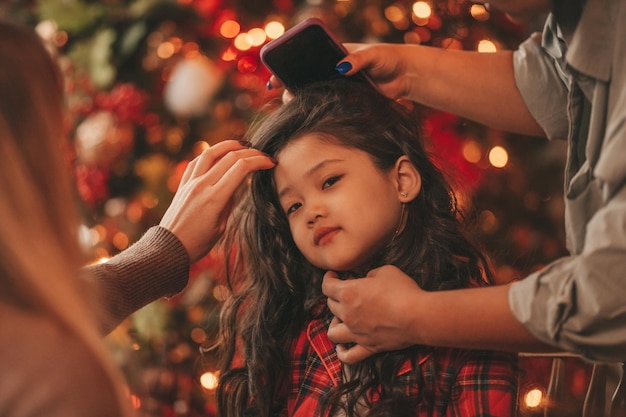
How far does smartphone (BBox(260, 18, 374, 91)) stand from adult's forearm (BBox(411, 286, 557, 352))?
0.44m

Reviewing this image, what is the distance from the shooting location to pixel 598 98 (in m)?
0.97

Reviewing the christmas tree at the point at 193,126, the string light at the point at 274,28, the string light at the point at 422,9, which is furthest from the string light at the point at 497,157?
the string light at the point at 274,28

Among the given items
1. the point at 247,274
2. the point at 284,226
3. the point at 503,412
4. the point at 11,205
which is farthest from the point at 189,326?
the point at 11,205

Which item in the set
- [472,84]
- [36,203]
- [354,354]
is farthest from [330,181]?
[36,203]

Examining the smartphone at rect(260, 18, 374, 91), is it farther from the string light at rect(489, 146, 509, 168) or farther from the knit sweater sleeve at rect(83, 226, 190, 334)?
the string light at rect(489, 146, 509, 168)

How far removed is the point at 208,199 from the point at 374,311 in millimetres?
339

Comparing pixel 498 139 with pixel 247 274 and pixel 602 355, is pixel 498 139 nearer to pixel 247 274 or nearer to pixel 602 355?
pixel 247 274

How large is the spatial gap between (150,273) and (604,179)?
0.65m

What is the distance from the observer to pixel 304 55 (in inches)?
47.4

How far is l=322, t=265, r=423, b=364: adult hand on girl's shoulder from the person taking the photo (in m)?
0.97

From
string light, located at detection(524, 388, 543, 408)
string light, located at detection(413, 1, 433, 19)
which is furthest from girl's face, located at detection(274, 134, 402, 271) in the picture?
string light, located at detection(413, 1, 433, 19)

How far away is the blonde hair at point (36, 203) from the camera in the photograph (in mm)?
765

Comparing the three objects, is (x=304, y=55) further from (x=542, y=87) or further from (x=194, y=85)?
(x=194, y=85)

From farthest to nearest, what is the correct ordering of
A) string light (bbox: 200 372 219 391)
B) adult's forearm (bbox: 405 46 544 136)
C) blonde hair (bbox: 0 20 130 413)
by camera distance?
string light (bbox: 200 372 219 391) → adult's forearm (bbox: 405 46 544 136) → blonde hair (bbox: 0 20 130 413)
